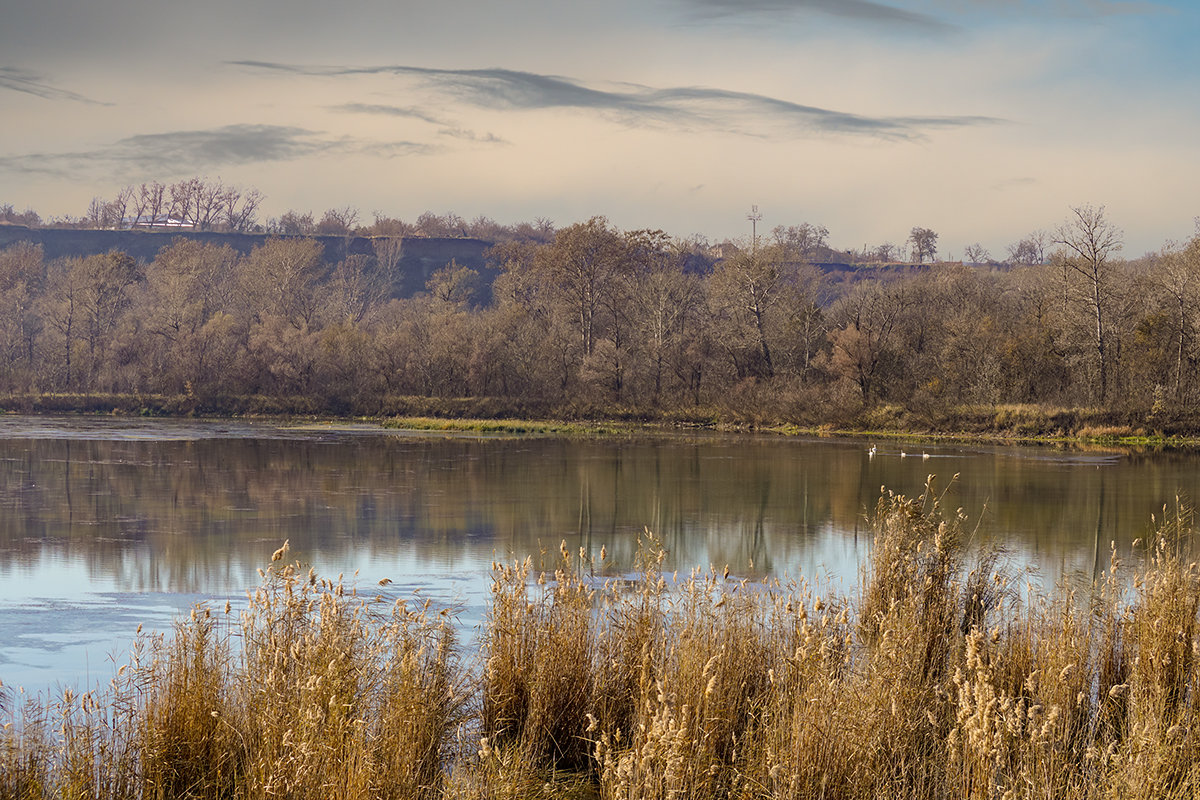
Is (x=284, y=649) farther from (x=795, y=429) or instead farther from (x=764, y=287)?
(x=764, y=287)

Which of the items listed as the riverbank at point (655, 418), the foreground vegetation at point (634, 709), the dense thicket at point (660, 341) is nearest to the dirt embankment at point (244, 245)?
the dense thicket at point (660, 341)

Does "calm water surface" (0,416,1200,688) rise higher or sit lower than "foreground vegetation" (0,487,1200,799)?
lower

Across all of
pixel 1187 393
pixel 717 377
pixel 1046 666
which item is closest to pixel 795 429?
pixel 717 377

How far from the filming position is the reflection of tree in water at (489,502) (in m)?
16.2

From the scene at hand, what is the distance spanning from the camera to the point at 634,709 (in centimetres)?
775

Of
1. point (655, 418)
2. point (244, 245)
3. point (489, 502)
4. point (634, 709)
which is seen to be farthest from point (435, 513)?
point (244, 245)

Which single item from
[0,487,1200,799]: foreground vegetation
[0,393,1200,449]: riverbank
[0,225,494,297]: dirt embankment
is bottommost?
[0,393,1200,449]: riverbank

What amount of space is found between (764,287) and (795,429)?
14381 mm

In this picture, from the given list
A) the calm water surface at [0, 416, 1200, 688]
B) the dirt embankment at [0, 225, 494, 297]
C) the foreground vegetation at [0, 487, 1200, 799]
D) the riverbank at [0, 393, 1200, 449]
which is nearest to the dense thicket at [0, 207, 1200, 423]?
the riverbank at [0, 393, 1200, 449]

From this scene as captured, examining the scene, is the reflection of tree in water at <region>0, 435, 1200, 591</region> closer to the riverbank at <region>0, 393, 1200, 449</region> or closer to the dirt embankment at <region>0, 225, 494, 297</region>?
the riverbank at <region>0, 393, 1200, 449</region>

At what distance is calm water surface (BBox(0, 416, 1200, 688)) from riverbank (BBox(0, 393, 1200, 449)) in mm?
6295

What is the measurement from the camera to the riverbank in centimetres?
4475

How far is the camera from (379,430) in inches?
1988

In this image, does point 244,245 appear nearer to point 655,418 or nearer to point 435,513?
point 655,418
